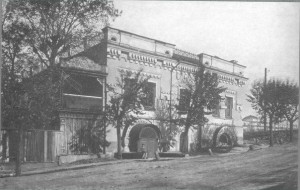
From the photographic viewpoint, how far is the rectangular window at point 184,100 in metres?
3.37

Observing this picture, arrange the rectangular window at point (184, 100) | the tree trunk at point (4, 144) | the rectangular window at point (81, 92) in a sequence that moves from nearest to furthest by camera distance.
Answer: the tree trunk at point (4, 144) → the rectangular window at point (81, 92) → the rectangular window at point (184, 100)

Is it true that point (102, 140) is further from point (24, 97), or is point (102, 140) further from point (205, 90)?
point (205, 90)

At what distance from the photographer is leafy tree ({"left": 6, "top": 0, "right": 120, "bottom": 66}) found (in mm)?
3064

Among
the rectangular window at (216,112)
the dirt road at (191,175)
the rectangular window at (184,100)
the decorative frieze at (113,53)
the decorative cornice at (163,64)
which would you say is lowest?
the dirt road at (191,175)

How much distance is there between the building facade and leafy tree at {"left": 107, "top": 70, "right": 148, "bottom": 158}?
56 mm

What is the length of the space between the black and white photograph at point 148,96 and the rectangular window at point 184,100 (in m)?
0.01

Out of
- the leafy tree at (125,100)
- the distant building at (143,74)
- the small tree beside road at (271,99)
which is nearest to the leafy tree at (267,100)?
the small tree beside road at (271,99)

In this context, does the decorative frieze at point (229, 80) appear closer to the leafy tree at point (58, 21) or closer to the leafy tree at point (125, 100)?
the leafy tree at point (125, 100)

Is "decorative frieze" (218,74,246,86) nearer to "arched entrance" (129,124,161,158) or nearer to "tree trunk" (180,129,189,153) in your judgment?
"tree trunk" (180,129,189,153)

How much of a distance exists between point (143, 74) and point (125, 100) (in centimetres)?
34

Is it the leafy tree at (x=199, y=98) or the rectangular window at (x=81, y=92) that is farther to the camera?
the leafy tree at (x=199, y=98)

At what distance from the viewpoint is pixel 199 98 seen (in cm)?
342

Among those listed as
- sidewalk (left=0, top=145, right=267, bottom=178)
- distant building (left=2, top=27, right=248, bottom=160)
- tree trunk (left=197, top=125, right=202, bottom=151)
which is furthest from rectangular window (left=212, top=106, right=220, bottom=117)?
sidewalk (left=0, top=145, right=267, bottom=178)

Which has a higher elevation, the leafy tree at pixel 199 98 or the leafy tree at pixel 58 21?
the leafy tree at pixel 58 21
